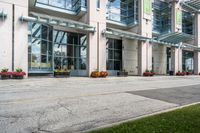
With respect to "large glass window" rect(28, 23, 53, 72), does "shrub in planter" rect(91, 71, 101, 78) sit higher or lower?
lower

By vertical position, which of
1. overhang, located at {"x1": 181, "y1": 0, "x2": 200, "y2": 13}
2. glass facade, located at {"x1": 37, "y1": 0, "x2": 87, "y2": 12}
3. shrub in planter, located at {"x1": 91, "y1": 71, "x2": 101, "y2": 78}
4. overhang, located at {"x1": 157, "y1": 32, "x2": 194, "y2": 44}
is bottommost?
shrub in planter, located at {"x1": 91, "y1": 71, "x2": 101, "y2": 78}

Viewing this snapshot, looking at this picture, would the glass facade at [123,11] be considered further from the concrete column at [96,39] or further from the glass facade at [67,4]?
the glass facade at [67,4]

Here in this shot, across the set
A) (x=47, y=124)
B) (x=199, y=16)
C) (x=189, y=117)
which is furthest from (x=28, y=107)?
(x=199, y=16)

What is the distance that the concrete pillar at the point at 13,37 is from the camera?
2034 cm

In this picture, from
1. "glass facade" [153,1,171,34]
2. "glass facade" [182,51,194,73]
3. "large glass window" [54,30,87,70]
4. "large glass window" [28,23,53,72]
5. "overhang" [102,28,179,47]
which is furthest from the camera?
"glass facade" [182,51,194,73]

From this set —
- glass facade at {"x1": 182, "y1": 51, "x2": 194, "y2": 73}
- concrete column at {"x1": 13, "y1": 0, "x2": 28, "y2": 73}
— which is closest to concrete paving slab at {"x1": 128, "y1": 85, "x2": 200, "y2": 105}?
concrete column at {"x1": 13, "y1": 0, "x2": 28, "y2": 73}

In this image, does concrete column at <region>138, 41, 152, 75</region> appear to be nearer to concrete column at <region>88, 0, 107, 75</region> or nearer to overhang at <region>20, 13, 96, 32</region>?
concrete column at <region>88, 0, 107, 75</region>

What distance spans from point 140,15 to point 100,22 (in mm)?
8801

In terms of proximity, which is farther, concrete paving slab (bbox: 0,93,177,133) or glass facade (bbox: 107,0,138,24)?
glass facade (bbox: 107,0,138,24)

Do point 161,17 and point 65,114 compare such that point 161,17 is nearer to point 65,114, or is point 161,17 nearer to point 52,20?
point 52,20

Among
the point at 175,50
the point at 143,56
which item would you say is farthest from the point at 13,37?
the point at 175,50

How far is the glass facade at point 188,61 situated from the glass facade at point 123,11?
1939 centimetres

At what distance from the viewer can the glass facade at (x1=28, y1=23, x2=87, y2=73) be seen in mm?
23298

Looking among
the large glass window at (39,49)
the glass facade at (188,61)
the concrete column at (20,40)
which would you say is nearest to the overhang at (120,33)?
the large glass window at (39,49)
